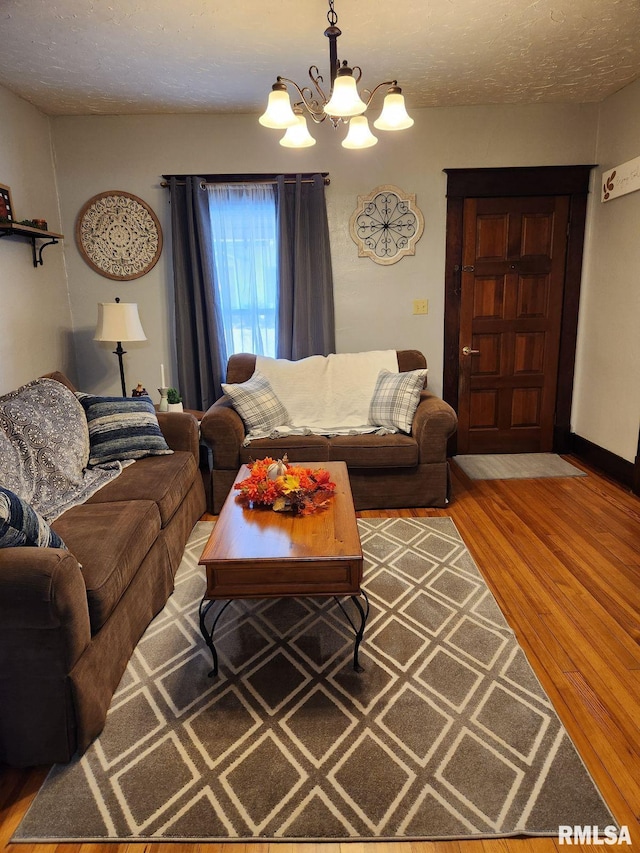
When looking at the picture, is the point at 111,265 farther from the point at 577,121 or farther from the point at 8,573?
the point at 577,121

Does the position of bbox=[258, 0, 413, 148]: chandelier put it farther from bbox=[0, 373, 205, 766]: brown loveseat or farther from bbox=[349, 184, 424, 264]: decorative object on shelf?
bbox=[0, 373, 205, 766]: brown loveseat

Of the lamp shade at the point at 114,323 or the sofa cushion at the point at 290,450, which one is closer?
the sofa cushion at the point at 290,450

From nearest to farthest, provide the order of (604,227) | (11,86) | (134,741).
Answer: (134,741) < (11,86) < (604,227)

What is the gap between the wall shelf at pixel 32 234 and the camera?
3004mm

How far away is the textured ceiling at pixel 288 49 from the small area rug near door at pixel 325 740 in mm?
2751

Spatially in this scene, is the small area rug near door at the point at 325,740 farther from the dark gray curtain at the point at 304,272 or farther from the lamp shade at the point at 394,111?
the dark gray curtain at the point at 304,272

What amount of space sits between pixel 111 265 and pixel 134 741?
338 centimetres

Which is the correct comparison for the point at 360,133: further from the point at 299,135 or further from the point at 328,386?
the point at 328,386

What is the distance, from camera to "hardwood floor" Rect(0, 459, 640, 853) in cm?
138

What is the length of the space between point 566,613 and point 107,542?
1919 millimetres

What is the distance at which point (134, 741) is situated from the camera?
1.66 meters

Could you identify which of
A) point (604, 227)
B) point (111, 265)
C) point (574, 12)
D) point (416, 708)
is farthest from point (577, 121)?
point (416, 708)

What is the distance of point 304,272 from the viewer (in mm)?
3943

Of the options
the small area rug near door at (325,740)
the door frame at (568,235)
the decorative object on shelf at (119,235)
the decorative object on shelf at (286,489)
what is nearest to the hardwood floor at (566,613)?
the small area rug near door at (325,740)
